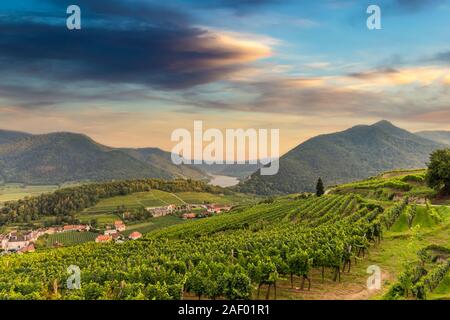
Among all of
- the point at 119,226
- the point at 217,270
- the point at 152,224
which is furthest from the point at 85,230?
the point at 217,270

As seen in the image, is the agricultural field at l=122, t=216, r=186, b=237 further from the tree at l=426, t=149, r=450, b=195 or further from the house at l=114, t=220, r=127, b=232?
the tree at l=426, t=149, r=450, b=195

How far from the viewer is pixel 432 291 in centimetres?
3288

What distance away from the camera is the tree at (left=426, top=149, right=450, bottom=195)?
2874 inches

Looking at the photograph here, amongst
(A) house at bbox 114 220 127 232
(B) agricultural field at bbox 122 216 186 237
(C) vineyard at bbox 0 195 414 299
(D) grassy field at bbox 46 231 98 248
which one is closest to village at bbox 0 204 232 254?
(A) house at bbox 114 220 127 232

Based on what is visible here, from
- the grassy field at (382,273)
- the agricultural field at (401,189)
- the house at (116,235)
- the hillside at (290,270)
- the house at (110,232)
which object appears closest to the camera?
the hillside at (290,270)

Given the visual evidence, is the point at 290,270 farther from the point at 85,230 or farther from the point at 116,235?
the point at 85,230

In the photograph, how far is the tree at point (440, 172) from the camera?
240ft

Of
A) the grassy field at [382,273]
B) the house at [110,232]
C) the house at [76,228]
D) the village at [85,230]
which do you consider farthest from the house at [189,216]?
the grassy field at [382,273]

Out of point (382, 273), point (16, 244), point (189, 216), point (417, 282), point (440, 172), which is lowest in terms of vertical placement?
point (16, 244)

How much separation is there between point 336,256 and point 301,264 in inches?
191

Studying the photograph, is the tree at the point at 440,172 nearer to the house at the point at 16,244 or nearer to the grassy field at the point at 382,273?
the grassy field at the point at 382,273

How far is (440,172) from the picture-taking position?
72875 millimetres

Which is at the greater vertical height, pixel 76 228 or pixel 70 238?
pixel 76 228
